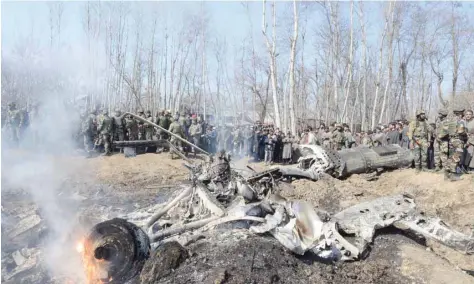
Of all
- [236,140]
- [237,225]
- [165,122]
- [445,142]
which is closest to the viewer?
[237,225]

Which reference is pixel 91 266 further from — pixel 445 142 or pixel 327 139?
pixel 327 139

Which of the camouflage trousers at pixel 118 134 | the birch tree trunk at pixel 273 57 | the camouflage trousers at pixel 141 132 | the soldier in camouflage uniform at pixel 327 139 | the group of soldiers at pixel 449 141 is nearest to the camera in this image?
the group of soldiers at pixel 449 141

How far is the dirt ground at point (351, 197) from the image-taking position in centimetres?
589

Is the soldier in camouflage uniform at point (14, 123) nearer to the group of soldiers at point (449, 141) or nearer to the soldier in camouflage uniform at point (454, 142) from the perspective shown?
the group of soldiers at point (449, 141)

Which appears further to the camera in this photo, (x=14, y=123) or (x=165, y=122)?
(x=165, y=122)

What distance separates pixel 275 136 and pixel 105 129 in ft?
21.0

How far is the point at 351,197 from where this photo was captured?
11.2m

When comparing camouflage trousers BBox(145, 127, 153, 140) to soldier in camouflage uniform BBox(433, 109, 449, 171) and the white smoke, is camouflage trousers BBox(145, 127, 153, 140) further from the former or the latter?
soldier in camouflage uniform BBox(433, 109, 449, 171)

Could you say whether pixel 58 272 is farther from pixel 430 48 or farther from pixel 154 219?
pixel 430 48

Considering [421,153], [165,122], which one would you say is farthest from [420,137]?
[165,122]

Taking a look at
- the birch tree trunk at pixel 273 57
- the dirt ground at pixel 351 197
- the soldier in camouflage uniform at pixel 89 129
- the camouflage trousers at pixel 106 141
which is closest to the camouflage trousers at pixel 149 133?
the dirt ground at pixel 351 197

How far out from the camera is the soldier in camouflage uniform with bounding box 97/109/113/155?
1598cm

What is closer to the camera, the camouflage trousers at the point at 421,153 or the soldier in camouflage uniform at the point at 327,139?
the camouflage trousers at the point at 421,153

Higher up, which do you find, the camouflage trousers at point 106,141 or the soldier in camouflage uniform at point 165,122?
the soldier in camouflage uniform at point 165,122
